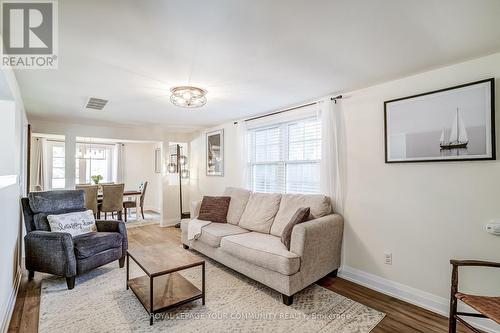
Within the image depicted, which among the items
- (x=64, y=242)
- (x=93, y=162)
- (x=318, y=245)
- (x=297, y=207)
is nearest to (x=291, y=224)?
(x=318, y=245)

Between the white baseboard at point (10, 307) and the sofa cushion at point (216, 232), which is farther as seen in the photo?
the sofa cushion at point (216, 232)

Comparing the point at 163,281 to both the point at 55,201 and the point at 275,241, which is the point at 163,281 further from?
the point at 55,201

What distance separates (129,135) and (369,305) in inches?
198

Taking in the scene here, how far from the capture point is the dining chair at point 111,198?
17.1 feet

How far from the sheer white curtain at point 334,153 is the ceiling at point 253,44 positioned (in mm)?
308

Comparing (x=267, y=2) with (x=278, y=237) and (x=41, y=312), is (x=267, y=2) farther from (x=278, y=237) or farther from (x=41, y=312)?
(x=41, y=312)

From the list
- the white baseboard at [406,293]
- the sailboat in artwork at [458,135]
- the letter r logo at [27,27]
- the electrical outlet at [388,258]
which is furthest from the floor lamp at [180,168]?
the sailboat in artwork at [458,135]

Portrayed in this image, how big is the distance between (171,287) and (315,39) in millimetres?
2529

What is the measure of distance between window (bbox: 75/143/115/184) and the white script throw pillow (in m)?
4.19

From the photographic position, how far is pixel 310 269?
2.55 metres

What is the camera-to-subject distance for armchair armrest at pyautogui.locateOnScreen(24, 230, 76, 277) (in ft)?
8.66

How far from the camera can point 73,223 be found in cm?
305

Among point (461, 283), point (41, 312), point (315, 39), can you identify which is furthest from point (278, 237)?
point (41, 312)

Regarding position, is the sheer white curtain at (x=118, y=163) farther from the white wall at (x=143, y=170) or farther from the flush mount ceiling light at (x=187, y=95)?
the flush mount ceiling light at (x=187, y=95)
